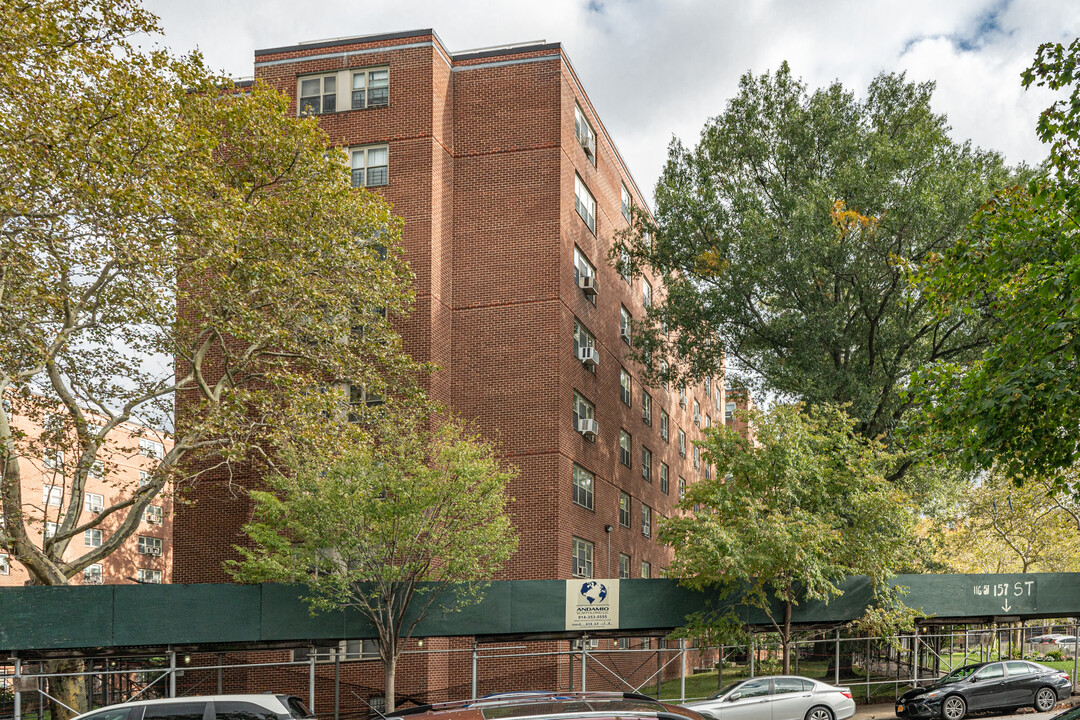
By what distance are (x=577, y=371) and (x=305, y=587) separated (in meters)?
13.0

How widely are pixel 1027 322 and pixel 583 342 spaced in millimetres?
20180

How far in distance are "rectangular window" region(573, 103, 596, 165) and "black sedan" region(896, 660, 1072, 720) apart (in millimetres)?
20830

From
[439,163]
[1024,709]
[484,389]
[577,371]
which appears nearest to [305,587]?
[484,389]

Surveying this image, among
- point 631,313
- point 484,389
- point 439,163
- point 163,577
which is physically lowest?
point 163,577

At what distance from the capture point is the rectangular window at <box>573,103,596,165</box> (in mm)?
34938

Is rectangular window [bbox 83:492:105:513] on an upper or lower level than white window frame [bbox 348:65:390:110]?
lower

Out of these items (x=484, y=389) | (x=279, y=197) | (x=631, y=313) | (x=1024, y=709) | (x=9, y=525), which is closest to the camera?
(x=9, y=525)

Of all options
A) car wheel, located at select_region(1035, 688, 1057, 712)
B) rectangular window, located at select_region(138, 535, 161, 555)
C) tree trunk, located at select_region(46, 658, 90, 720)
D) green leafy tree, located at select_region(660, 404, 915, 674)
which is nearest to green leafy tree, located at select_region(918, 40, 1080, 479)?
green leafy tree, located at select_region(660, 404, 915, 674)

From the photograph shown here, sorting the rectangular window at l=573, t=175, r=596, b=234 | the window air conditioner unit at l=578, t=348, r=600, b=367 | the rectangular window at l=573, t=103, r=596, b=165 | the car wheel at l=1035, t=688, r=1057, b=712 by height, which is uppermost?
the rectangular window at l=573, t=103, r=596, b=165

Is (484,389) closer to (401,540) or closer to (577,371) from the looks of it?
(577,371)

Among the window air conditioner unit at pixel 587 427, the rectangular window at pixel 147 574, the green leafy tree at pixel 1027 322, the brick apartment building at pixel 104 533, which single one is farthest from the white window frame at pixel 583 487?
the rectangular window at pixel 147 574

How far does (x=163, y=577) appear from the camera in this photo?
61.0 m

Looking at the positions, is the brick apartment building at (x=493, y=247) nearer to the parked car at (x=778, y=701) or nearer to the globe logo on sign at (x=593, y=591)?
the globe logo on sign at (x=593, y=591)

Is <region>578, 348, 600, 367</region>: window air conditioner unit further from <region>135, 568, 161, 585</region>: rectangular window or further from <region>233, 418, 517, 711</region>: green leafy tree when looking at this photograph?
<region>135, 568, 161, 585</region>: rectangular window
